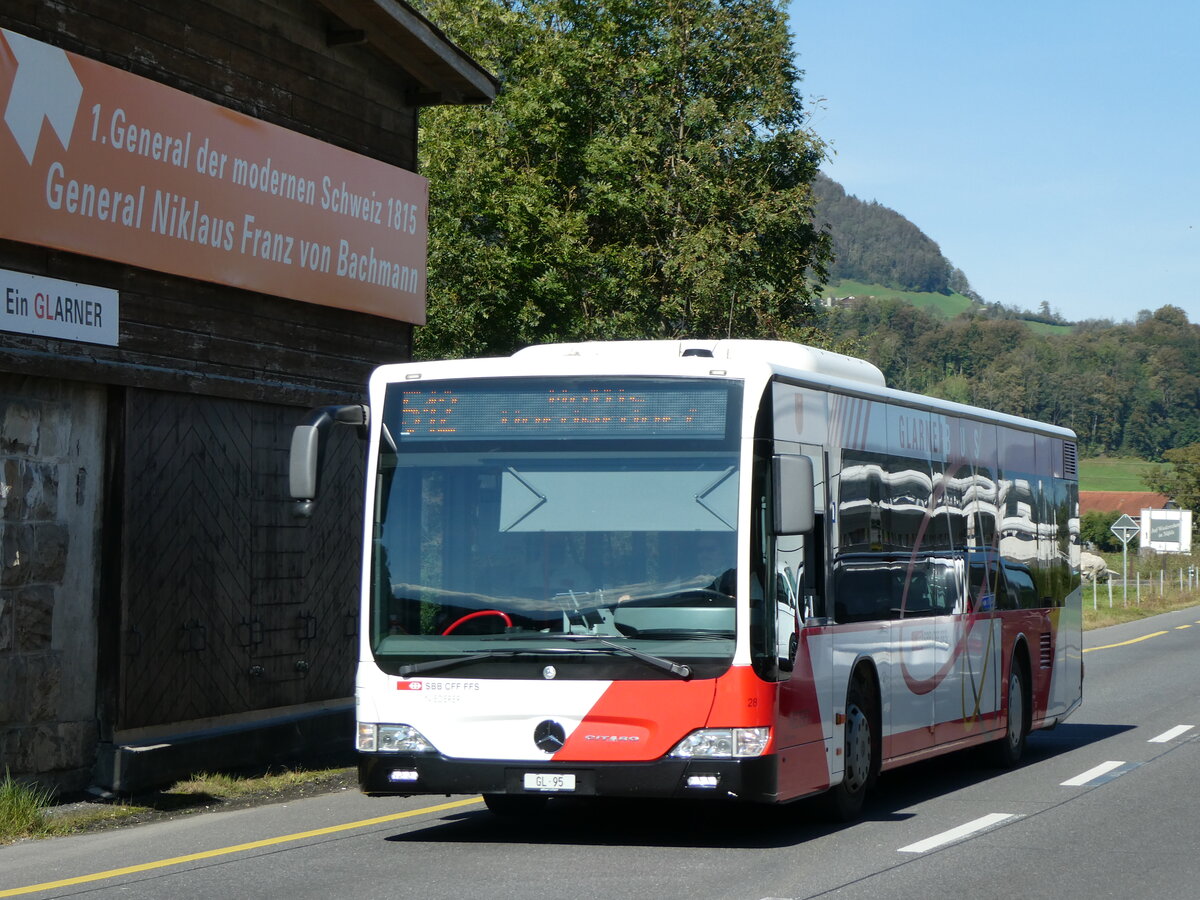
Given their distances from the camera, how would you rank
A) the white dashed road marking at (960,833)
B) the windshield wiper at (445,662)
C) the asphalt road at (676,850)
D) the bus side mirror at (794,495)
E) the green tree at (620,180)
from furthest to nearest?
the green tree at (620,180) → the white dashed road marking at (960,833) → the windshield wiper at (445,662) → the bus side mirror at (794,495) → the asphalt road at (676,850)

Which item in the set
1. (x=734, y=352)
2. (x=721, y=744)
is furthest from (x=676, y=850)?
(x=734, y=352)

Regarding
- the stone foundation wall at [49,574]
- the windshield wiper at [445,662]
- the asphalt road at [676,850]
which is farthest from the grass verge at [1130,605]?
the windshield wiper at [445,662]

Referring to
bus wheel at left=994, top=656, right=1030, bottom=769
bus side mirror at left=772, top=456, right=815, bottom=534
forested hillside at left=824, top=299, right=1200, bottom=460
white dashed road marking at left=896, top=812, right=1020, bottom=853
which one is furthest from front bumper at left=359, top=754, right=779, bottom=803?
forested hillside at left=824, top=299, right=1200, bottom=460

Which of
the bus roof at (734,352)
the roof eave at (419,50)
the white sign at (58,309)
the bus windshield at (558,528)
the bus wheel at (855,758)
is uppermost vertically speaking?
the roof eave at (419,50)

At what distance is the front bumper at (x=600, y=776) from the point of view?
8695mm

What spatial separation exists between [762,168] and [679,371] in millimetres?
23354

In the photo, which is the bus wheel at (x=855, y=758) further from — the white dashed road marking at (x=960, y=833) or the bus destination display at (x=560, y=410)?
the bus destination display at (x=560, y=410)

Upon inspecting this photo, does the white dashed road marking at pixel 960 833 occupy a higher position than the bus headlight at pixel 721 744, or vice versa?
the bus headlight at pixel 721 744

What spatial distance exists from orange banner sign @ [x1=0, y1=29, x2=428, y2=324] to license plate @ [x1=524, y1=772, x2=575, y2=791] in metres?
5.46

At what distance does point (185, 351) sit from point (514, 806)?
15.6 ft

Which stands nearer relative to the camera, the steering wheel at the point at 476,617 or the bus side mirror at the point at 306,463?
the bus side mirror at the point at 306,463

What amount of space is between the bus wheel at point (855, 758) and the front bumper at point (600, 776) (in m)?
1.44

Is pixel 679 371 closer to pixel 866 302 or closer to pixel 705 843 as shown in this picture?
pixel 705 843

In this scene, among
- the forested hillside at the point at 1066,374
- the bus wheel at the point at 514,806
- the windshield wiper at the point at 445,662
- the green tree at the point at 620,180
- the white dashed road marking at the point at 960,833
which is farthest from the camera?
the forested hillside at the point at 1066,374
